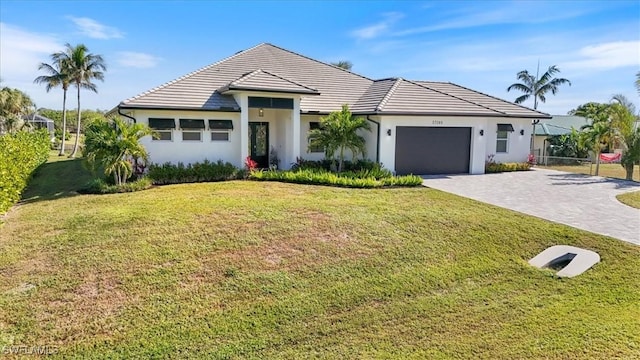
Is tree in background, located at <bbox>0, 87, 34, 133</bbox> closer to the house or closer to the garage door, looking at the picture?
the house

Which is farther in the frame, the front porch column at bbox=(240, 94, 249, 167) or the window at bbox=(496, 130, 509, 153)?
the window at bbox=(496, 130, 509, 153)

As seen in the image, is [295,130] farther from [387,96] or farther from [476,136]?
[476,136]

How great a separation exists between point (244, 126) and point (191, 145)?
2.48 m

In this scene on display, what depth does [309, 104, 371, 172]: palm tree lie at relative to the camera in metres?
17.5

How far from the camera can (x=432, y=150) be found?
20.0m

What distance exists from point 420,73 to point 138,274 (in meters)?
25.3

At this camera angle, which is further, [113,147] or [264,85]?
[264,85]

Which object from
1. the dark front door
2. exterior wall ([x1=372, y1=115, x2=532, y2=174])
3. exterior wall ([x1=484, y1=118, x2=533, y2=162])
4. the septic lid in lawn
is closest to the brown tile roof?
the dark front door

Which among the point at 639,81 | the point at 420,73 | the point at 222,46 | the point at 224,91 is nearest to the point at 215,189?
the point at 224,91

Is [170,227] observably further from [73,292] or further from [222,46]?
[222,46]

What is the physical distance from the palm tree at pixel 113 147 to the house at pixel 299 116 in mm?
1932

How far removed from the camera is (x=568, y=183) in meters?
18.6

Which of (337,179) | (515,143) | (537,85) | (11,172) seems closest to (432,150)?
(337,179)

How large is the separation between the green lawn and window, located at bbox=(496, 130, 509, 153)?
12699 mm
